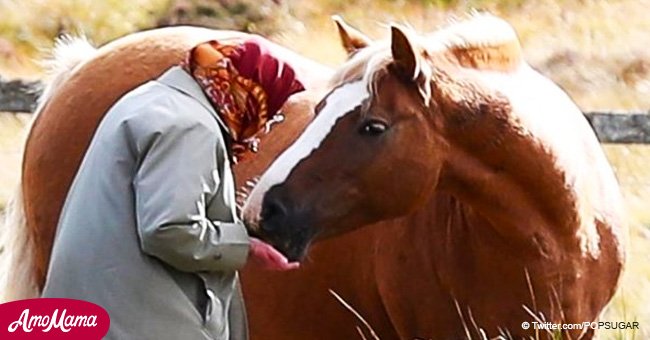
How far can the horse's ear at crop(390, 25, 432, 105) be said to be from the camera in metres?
3.35

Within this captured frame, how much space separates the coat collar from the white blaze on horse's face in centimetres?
32

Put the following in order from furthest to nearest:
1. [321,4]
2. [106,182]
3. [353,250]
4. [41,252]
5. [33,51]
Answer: [321,4]
[33,51]
[41,252]
[353,250]
[106,182]

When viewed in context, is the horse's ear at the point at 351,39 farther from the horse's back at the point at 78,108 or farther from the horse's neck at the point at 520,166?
the horse's back at the point at 78,108

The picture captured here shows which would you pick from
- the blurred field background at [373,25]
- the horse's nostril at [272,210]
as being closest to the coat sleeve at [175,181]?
the horse's nostril at [272,210]

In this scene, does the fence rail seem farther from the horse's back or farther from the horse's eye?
the horse's eye

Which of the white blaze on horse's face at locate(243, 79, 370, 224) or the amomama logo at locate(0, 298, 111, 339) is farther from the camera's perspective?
the white blaze on horse's face at locate(243, 79, 370, 224)

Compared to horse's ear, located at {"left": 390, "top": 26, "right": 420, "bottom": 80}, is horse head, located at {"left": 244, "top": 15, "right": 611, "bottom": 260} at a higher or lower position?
lower

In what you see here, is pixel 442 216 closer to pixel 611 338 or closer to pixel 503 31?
pixel 503 31

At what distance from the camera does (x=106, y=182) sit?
3.04 meters

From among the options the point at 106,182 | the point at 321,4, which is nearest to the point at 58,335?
the point at 106,182

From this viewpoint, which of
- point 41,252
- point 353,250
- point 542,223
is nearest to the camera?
point 542,223

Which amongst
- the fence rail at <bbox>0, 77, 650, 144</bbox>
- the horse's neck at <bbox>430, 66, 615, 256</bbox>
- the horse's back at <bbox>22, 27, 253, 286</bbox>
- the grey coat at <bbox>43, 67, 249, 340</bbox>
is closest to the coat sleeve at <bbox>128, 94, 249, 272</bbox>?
the grey coat at <bbox>43, 67, 249, 340</bbox>

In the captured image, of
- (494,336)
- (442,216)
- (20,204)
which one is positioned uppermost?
(442,216)

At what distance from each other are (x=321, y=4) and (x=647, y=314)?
791cm
